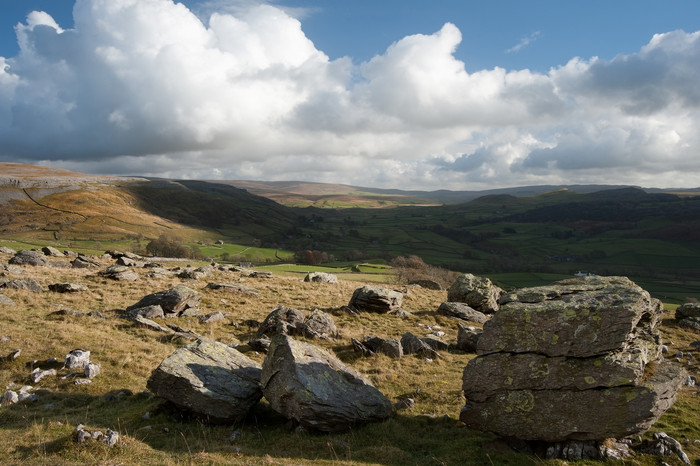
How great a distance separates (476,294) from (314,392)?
95.3 feet

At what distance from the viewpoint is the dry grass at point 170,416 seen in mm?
11789

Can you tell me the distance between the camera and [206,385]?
14727 millimetres

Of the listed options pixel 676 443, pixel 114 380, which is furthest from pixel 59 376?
pixel 676 443

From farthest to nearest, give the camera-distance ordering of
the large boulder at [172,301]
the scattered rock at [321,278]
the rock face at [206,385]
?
the scattered rock at [321,278] < the large boulder at [172,301] < the rock face at [206,385]

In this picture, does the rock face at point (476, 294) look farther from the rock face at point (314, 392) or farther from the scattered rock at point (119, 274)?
the scattered rock at point (119, 274)

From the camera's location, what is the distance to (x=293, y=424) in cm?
1445

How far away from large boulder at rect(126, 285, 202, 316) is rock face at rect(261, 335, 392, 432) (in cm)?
1605

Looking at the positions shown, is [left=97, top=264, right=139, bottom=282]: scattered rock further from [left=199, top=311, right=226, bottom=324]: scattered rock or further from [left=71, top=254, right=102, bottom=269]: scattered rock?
[left=199, top=311, right=226, bottom=324]: scattered rock

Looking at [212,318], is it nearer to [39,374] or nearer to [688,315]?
[39,374]

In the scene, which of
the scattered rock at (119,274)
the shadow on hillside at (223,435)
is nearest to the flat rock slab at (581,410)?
the shadow on hillside at (223,435)

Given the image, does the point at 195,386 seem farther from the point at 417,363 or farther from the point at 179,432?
the point at 417,363

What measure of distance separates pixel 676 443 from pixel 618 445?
1645mm

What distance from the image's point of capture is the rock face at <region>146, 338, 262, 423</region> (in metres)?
14.3

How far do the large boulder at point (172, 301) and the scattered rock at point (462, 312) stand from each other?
2233 centimetres
